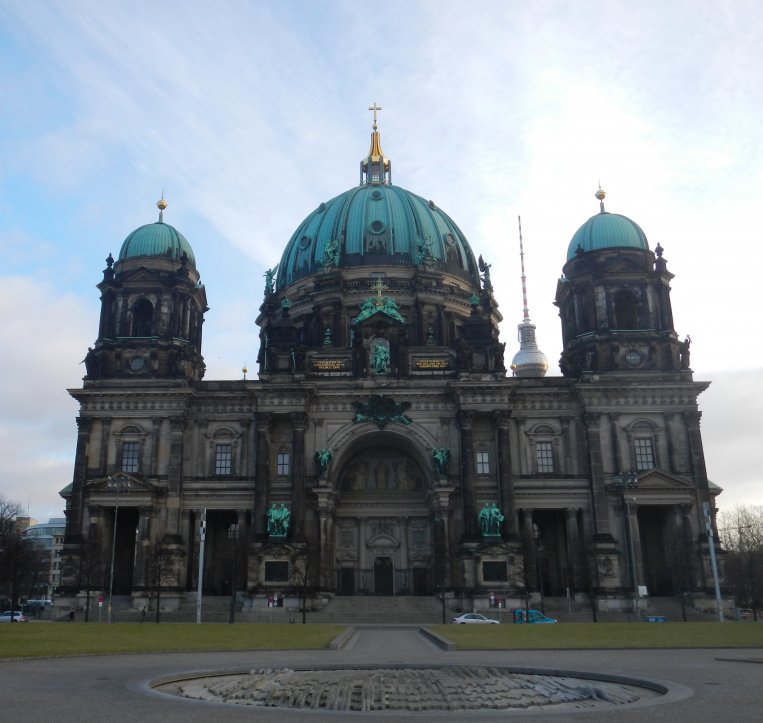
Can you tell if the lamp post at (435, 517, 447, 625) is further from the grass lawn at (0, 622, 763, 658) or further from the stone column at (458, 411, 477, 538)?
the grass lawn at (0, 622, 763, 658)

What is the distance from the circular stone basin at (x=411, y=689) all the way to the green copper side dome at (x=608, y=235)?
51153 mm

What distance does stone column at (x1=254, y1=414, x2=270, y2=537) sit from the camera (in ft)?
194

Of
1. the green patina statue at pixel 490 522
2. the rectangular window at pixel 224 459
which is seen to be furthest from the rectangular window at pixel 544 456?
the rectangular window at pixel 224 459

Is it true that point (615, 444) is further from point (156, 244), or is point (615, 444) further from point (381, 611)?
point (156, 244)

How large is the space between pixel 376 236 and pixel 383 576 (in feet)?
101

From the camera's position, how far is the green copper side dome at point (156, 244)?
221 feet

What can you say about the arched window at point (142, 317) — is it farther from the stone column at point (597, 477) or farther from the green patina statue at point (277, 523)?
the stone column at point (597, 477)

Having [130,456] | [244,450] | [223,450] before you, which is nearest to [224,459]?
[223,450]

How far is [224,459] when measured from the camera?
62.8 m

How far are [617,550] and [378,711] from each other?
153 feet

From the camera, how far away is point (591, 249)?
6775 centimetres

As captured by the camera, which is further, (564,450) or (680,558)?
(564,450)

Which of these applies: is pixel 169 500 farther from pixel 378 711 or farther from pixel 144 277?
pixel 378 711

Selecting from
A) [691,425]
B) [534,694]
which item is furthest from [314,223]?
[534,694]
